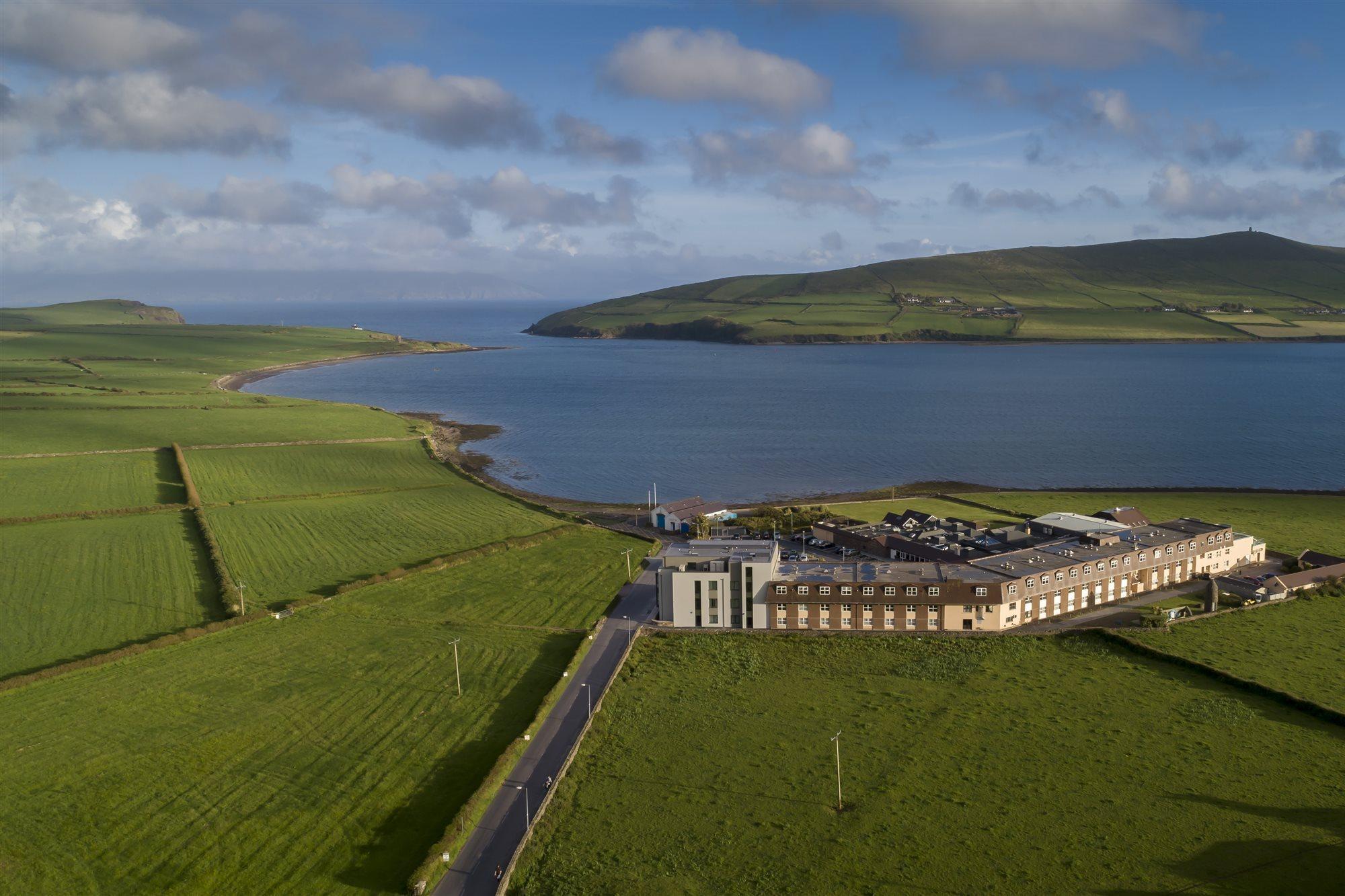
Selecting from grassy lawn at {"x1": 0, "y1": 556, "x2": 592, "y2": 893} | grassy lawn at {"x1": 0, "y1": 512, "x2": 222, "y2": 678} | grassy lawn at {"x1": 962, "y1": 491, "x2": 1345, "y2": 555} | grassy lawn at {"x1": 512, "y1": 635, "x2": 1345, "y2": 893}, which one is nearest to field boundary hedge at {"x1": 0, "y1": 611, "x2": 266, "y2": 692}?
grassy lawn at {"x1": 0, "y1": 556, "x2": 592, "y2": 893}

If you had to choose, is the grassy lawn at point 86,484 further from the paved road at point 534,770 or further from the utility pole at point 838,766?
the utility pole at point 838,766

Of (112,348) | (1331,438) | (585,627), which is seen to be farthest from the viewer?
(112,348)

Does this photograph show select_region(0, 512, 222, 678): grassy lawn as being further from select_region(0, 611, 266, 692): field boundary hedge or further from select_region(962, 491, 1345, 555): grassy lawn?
select_region(962, 491, 1345, 555): grassy lawn

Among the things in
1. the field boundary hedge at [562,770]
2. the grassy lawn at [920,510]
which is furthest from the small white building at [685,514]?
the field boundary hedge at [562,770]

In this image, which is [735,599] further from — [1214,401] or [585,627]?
[1214,401]

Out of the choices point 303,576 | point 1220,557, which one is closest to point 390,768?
point 303,576
